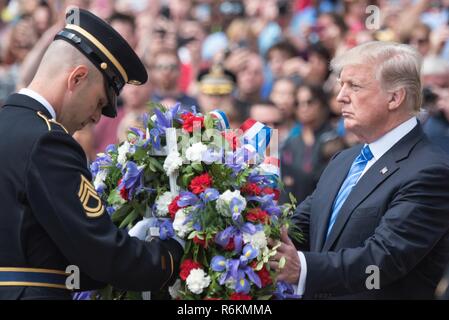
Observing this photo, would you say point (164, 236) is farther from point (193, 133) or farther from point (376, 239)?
point (376, 239)

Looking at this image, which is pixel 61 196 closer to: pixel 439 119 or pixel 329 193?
pixel 329 193

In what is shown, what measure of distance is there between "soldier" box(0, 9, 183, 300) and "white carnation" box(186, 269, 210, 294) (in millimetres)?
102

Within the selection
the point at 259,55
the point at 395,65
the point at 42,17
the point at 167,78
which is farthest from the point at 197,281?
the point at 42,17

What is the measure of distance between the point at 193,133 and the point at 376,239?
1146mm

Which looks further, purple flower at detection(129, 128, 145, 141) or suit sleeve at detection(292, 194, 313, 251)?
suit sleeve at detection(292, 194, 313, 251)

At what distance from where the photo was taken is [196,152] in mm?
4473

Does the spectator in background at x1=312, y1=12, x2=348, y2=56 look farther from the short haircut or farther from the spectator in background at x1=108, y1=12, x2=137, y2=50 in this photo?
the short haircut

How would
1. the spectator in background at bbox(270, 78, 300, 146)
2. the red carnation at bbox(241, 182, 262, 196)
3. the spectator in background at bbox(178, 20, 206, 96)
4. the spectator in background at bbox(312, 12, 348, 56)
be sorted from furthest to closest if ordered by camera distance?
the spectator in background at bbox(178, 20, 206, 96)
the spectator in background at bbox(312, 12, 348, 56)
the spectator in background at bbox(270, 78, 300, 146)
the red carnation at bbox(241, 182, 262, 196)

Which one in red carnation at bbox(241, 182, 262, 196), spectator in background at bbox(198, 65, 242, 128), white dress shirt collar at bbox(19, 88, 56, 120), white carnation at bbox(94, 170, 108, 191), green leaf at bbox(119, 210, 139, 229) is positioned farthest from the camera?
spectator in background at bbox(198, 65, 242, 128)

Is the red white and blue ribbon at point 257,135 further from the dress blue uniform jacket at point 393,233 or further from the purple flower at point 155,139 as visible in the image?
the dress blue uniform jacket at point 393,233

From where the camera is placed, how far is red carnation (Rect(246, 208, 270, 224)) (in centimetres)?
449

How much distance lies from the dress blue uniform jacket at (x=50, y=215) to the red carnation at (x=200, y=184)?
0.42 m

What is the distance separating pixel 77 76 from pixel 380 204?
5.95ft

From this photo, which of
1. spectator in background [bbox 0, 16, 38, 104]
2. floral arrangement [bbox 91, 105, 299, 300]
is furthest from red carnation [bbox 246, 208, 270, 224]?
spectator in background [bbox 0, 16, 38, 104]
